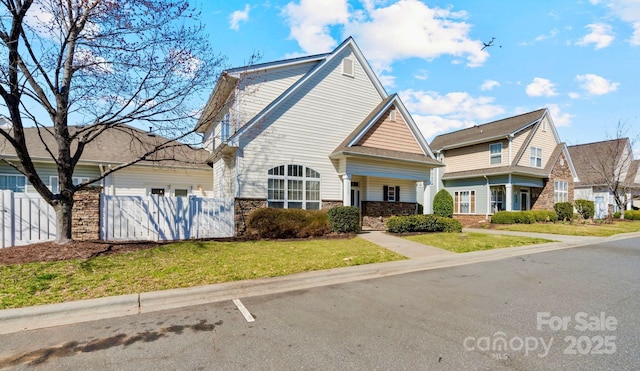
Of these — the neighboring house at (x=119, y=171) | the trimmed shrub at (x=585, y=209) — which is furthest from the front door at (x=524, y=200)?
the neighboring house at (x=119, y=171)

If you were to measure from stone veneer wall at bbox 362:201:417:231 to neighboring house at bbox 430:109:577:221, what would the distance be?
35.3 feet

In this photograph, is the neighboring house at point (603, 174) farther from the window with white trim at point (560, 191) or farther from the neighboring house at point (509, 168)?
the neighboring house at point (509, 168)

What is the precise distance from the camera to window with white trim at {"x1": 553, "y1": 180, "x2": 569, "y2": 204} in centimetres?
2656

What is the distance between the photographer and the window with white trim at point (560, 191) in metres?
26.6

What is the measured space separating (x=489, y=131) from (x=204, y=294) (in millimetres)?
27545

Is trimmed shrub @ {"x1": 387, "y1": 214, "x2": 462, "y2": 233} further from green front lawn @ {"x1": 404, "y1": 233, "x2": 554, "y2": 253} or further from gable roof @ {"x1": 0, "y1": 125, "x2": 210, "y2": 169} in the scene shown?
gable roof @ {"x1": 0, "y1": 125, "x2": 210, "y2": 169}

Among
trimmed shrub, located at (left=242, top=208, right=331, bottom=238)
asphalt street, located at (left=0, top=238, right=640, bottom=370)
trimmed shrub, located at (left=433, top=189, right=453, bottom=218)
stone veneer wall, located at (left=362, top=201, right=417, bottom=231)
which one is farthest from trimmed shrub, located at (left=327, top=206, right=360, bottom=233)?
trimmed shrub, located at (left=433, top=189, right=453, bottom=218)

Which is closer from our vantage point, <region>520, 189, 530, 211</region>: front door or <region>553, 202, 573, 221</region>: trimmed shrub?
A: <region>553, 202, 573, 221</region>: trimmed shrub

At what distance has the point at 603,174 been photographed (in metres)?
31.5

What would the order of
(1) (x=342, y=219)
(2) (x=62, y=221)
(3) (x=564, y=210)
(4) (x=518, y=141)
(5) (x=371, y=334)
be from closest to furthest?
1. (5) (x=371, y=334)
2. (2) (x=62, y=221)
3. (1) (x=342, y=219)
4. (4) (x=518, y=141)
5. (3) (x=564, y=210)

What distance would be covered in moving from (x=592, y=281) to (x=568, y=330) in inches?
150

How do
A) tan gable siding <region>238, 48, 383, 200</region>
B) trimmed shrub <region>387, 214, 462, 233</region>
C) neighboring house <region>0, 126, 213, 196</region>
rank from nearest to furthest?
tan gable siding <region>238, 48, 383, 200</region> < trimmed shrub <region>387, 214, 462, 233</region> < neighboring house <region>0, 126, 213, 196</region>

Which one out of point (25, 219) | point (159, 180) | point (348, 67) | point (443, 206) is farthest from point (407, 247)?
point (159, 180)

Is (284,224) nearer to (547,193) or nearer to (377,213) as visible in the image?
(377,213)
